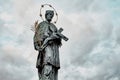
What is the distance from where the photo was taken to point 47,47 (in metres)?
21.5

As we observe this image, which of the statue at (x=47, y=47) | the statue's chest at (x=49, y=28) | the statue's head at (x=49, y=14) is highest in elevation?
the statue's head at (x=49, y=14)

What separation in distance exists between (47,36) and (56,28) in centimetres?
76

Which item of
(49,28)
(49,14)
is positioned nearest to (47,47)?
(49,28)

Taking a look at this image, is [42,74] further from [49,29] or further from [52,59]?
[49,29]

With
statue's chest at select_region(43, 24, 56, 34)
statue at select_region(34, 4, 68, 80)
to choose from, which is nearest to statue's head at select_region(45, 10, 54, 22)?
statue at select_region(34, 4, 68, 80)

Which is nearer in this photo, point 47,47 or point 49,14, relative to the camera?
point 47,47

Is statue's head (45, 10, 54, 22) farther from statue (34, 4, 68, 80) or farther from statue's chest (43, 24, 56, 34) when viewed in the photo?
statue's chest (43, 24, 56, 34)

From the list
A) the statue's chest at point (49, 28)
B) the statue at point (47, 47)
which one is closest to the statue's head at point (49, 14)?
the statue at point (47, 47)

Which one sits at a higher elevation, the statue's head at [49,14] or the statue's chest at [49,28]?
the statue's head at [49,14]

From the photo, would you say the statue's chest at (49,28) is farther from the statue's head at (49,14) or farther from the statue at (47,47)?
the statue's head at (49,14)

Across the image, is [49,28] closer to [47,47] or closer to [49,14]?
[49,14]

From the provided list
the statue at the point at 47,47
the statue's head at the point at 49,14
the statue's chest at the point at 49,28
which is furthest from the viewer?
the statue's head at the point at 49,14

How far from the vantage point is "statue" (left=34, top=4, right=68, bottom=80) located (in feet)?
69.0

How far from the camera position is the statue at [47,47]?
69.0 ft
